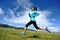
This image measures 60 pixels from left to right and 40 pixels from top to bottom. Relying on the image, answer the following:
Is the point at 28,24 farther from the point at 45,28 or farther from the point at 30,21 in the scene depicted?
the point at 45,28

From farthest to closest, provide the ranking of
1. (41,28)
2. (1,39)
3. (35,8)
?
1. (41,28)
2. (35,8)
3. (1,39)

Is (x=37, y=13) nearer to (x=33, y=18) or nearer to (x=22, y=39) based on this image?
(x=33, y=18)

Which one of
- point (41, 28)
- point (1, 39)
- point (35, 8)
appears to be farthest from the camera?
point (41, 28)

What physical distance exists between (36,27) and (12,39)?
4.62 m

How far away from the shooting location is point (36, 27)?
57.1 ft

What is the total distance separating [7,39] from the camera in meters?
13.0

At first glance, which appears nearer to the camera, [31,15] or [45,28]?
[31,15]

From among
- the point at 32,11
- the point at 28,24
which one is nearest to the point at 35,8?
the point at 32,11

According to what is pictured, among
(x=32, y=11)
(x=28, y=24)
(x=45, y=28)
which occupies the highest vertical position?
(x=32, y=11)

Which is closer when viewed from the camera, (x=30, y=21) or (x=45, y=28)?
(x=30, y=21)

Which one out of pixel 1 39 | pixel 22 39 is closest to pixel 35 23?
pixel 22 39

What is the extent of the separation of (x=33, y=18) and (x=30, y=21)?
37 centimetres

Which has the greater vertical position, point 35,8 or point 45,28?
point 35,8

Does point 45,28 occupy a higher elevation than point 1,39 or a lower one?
lower
